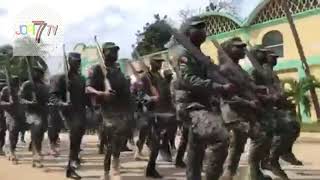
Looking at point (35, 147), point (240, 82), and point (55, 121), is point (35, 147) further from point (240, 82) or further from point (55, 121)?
point (240, 82)

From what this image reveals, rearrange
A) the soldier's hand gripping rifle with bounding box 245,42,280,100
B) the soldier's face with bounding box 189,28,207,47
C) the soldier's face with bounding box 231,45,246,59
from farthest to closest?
the soldier's hand gripping rifle with bounding box 245,42,280,100 < the soldier's face with bounding box 231,45,246,59 < the soldier's face with bounding box 189,28,207,47

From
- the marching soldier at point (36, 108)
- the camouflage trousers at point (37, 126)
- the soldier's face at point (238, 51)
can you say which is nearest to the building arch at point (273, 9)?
the marching soldier at point (36, 108)

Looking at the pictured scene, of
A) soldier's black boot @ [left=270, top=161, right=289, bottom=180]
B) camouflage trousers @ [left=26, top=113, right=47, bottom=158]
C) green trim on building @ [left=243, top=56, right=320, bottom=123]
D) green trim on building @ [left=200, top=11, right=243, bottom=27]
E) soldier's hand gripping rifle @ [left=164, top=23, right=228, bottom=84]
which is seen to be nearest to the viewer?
soldier's hand gripping rifle @ [left=164, top=23, right=228, bottom=84]

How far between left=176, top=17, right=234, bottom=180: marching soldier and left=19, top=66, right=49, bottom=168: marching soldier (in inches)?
204

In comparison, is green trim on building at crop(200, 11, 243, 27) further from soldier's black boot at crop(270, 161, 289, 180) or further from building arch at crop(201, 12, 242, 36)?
soldier's black boot at crop(270, 161, 289, 180)

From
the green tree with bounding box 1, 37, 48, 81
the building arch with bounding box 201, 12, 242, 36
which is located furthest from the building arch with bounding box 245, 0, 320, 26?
the green tree with bounding box 1, 37, 48, 81

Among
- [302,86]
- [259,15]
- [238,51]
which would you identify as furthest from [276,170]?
[259,15]

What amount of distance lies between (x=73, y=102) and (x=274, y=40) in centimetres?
2521

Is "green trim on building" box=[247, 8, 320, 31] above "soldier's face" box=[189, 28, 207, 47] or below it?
above

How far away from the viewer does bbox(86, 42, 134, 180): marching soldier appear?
810 centimetres

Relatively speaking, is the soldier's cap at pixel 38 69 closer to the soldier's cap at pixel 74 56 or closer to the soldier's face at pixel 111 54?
the soldier's cap at pixel 74 56

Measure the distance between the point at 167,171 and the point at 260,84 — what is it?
289 cm

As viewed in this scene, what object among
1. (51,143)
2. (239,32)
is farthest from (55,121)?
(239,32)

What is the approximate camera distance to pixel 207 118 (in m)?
6.25
